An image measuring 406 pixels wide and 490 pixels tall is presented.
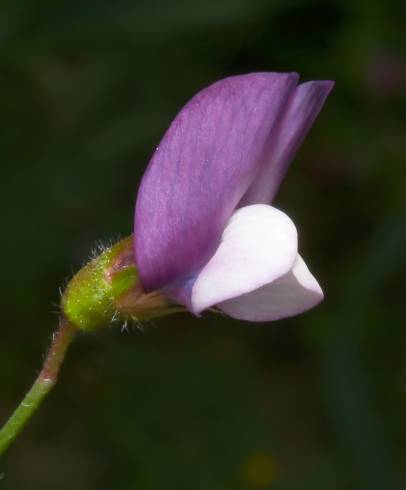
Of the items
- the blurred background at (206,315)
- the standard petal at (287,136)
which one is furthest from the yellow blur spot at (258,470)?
the standard petal at (287,136)

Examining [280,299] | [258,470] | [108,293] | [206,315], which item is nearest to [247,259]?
[280,299]

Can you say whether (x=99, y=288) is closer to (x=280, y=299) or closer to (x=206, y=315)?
(x=280, y=299)

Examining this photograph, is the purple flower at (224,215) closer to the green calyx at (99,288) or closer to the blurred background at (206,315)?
the green calyx at (99,288)

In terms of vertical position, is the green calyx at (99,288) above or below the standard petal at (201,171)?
below

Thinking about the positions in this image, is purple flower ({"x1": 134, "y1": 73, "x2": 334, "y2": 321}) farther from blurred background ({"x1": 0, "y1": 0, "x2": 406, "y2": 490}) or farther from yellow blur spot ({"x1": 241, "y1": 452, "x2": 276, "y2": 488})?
yellow blur spot ({"x1": 241, "y1": 452, "x2": 276, "y2": 488})

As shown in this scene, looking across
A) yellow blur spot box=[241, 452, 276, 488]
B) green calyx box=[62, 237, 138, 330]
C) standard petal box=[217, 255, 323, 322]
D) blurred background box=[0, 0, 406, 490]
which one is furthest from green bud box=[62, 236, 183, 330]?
yellow blur spot box=[241, 452, 276, 488]
